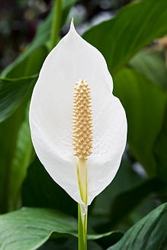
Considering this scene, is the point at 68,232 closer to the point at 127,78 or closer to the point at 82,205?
the point at 82,205

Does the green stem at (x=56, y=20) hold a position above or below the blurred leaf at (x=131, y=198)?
above

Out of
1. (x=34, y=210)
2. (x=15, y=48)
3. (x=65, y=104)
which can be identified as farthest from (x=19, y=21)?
(x=65, y=104)

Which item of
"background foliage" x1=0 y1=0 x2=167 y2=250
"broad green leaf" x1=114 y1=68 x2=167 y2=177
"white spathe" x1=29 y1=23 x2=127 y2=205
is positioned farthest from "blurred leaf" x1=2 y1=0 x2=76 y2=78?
"white spathe" x1=29 y1=23 x2=127 y2=205

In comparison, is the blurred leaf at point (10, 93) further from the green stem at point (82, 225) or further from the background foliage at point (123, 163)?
the green stem at point (82, 225)

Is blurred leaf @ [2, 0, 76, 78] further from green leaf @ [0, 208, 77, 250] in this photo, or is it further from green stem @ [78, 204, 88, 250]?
green stem @ [78, 204, 88, 250]

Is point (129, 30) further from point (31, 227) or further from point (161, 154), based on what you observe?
point (31, 227)

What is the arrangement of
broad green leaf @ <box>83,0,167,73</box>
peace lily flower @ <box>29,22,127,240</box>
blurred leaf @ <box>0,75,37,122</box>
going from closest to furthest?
peace lily flower @ <box>29,22,127,240</box> → blurred leaf @ <box>0,75,37,122</box> → broad green leaf @ <box>83,0,167,73</box>

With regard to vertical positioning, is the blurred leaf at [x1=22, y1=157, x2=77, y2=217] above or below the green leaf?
below

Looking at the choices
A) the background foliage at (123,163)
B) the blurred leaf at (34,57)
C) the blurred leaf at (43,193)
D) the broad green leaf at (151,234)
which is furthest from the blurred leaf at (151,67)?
the broad green leaf at (151,234)
